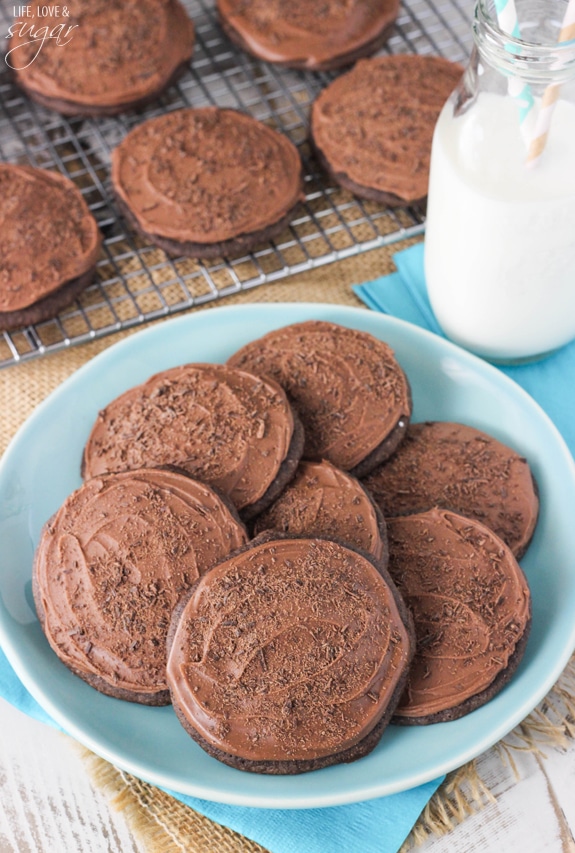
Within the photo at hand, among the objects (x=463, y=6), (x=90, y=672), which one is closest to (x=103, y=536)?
(x=90, y=672)

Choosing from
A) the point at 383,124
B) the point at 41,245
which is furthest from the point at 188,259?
the point at 383,124

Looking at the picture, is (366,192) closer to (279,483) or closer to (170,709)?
(279,483)

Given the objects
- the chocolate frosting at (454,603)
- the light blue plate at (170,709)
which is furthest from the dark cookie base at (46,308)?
the chocolate frosting at (454,603)

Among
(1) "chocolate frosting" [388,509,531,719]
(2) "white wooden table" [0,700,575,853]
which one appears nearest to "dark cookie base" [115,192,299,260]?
(1) "chocolate frosting" [388,509,531,719]

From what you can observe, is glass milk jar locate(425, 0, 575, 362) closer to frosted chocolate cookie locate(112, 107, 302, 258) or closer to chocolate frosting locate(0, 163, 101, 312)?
frosted chocolate cookie locate(112, 107, 302, 258)

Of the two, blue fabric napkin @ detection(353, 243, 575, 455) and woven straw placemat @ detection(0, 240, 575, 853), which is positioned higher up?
blue fabric napkin @ detection(353, 243, 575, 455)
